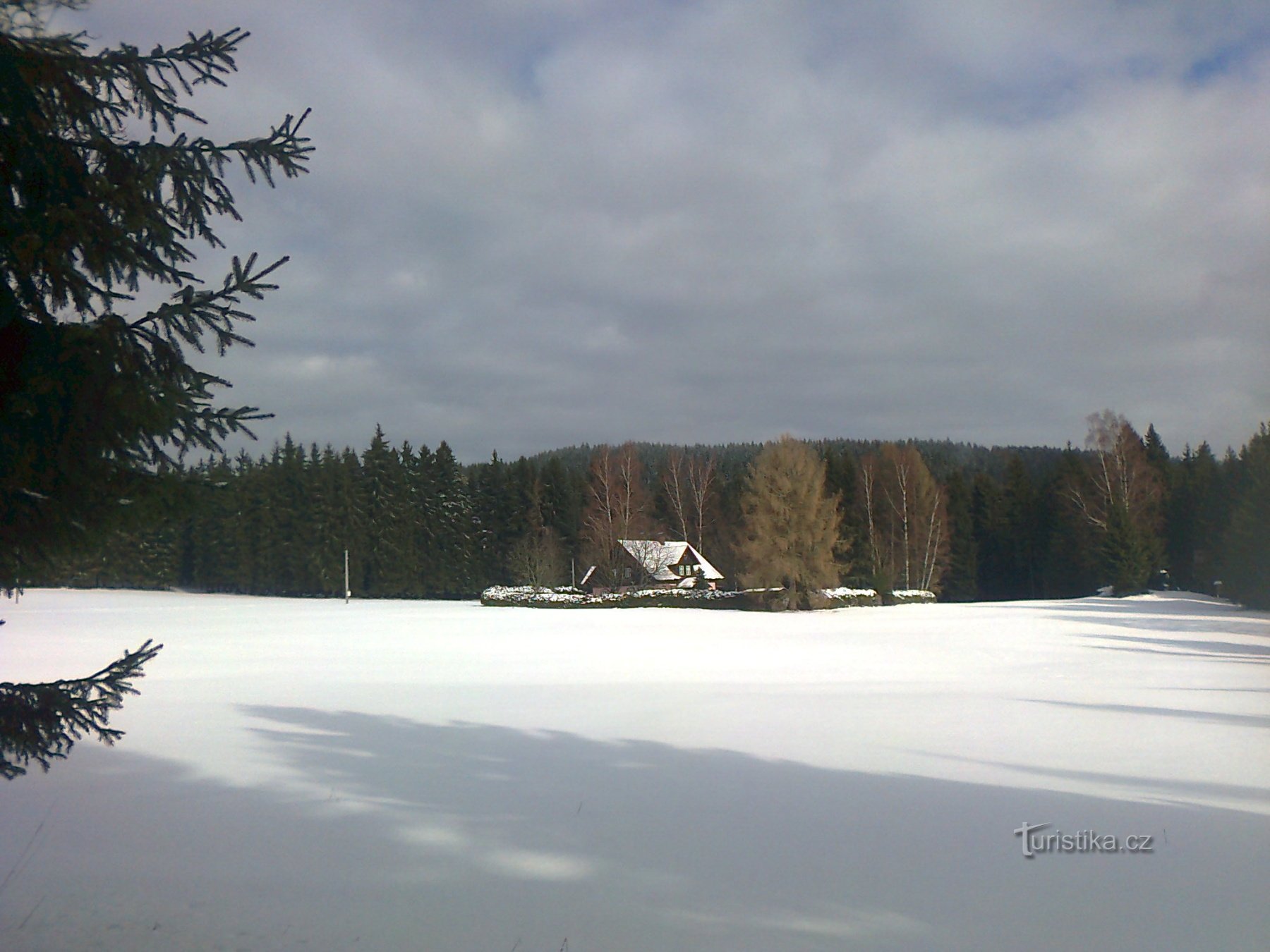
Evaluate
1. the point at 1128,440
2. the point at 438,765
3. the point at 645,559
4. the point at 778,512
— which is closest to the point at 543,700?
the point at 438,765

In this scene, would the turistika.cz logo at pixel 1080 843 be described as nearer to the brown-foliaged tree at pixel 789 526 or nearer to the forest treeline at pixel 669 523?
the brown-foliaged tree at pixel 789 526

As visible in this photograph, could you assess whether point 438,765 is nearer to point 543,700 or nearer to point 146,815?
point 146,815

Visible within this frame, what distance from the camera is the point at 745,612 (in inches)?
1478

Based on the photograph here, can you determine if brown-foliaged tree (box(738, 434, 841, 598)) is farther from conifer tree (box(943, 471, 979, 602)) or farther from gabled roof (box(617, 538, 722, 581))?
conifer tree (box(943, 471, 979, 602))

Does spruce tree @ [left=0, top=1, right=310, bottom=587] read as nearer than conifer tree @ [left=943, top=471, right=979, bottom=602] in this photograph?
Yes

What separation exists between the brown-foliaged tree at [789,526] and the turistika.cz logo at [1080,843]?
3419 centimetres

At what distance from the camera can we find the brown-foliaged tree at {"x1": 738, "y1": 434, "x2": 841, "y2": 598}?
40969 millimetres

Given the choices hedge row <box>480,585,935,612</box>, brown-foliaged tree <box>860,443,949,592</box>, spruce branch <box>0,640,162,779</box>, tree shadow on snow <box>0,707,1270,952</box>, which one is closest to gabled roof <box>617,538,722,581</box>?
hedge row <box>480,585,935,612</box>

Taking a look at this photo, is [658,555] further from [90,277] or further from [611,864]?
[90,277]

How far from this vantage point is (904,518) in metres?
54.7

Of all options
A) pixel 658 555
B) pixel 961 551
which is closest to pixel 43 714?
pixel 658 555

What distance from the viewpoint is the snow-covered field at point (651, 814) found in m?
4.90

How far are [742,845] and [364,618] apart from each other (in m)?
31.5

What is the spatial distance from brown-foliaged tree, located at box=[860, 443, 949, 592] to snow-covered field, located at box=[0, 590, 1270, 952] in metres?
39.3
